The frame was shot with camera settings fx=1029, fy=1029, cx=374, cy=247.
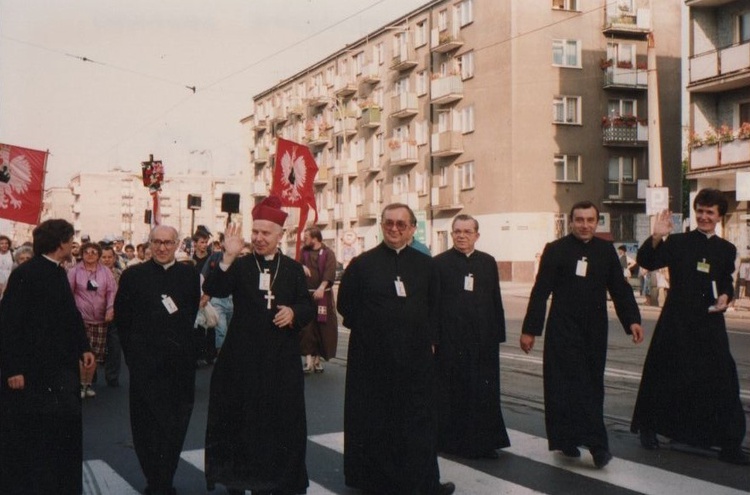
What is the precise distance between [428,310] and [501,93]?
4067 cm

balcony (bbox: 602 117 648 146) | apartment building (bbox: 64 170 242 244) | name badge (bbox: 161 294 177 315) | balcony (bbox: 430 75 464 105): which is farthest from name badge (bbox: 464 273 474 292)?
apartment building (bbox: 64 170 242 244)

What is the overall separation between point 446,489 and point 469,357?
5.27ft

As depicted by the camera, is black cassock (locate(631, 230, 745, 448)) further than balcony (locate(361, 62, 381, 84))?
No

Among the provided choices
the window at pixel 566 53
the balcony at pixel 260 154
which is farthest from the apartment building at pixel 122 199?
the window at pixel 566 53

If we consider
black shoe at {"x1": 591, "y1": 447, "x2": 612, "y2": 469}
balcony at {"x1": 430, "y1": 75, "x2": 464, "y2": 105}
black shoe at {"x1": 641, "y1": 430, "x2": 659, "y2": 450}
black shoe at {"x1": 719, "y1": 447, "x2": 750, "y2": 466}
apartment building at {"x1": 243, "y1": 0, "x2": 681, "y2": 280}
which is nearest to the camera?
black shoe at {"x1": 591, "y1": 447, "x2": 612, "y2": 469}

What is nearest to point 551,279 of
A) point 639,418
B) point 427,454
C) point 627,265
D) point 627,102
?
point 639,418

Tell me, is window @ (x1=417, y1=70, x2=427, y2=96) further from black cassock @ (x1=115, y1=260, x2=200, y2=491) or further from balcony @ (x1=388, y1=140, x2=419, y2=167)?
black cassock @ (x1=115, y1=260, x2=200, y2=491)

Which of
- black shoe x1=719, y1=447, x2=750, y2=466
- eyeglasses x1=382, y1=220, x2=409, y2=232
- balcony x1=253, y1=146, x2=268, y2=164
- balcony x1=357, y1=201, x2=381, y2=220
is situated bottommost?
black shoe x1=719, y1=447, x2=750, y2=466

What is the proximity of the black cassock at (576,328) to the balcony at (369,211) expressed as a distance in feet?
165

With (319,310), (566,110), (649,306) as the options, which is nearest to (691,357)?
(319,310)

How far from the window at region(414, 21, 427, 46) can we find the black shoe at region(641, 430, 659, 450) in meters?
47.5

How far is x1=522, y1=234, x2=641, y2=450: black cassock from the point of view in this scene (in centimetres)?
742

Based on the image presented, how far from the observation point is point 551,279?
7766mm

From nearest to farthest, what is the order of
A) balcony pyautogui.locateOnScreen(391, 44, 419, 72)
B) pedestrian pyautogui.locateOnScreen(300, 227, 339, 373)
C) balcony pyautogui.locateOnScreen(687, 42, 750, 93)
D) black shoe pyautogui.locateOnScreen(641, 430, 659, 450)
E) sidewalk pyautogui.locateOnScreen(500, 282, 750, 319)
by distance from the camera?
black shoe pyautogui.locateOnScreen(641, 430, 659, 450)
pedestrian pyautogui.locateOnScreen(300, 227, 339, 373)
sidewalk pyautogui.locateOnScreen(500, 282, 750, 319)
balcony pyautogui.locateOnScreen(687, 42, 750, 93)
balcony pyautogui.locateOnScreen(391, 44, 419, 72)
